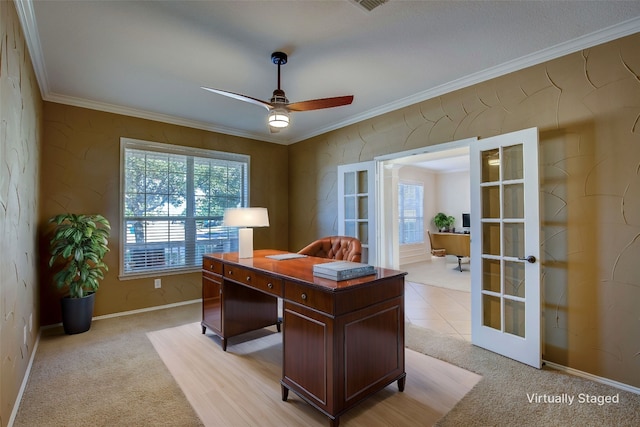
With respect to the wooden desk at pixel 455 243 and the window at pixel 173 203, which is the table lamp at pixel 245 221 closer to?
the window at pixel 173 203

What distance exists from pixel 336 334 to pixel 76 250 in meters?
3.08

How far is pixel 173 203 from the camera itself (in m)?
4.34

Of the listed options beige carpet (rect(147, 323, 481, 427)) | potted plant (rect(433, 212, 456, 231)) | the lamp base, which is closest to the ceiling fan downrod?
the lamp base

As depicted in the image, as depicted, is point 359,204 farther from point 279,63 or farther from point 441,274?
point 441,274

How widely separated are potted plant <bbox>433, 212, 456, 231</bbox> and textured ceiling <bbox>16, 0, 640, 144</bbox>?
558 cm

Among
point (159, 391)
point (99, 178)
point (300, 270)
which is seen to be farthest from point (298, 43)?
point (99, 178)

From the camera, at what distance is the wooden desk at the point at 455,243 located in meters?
6.60

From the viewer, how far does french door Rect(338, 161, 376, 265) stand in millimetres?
4066

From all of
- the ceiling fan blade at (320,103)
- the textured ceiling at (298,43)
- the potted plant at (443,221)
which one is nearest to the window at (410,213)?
the potted plant at (443,221)

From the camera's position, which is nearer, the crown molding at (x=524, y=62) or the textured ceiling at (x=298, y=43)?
the textured ceiling at (x=298, y=43)

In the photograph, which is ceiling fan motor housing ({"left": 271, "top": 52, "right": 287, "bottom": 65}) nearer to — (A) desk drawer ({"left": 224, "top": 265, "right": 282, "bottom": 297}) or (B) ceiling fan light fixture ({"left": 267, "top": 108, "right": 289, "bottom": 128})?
(B) ceiling fan light fixture ({"left": 267, "top": 108, "right": 289, "bottom": 128})

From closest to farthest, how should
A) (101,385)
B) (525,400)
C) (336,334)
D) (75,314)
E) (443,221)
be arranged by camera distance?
(336,334), (525,400), (101,385), (75,314), (443,221)

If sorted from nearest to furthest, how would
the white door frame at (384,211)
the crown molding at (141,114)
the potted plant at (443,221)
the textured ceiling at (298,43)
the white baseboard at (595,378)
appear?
the textured ceiling at (298,43) → the white baseboard at (595,378) → the crown molding at (141,114) → the white door frame at (384,211) → the potted plant at (443,221)

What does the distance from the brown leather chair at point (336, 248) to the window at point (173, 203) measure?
1932 mm
